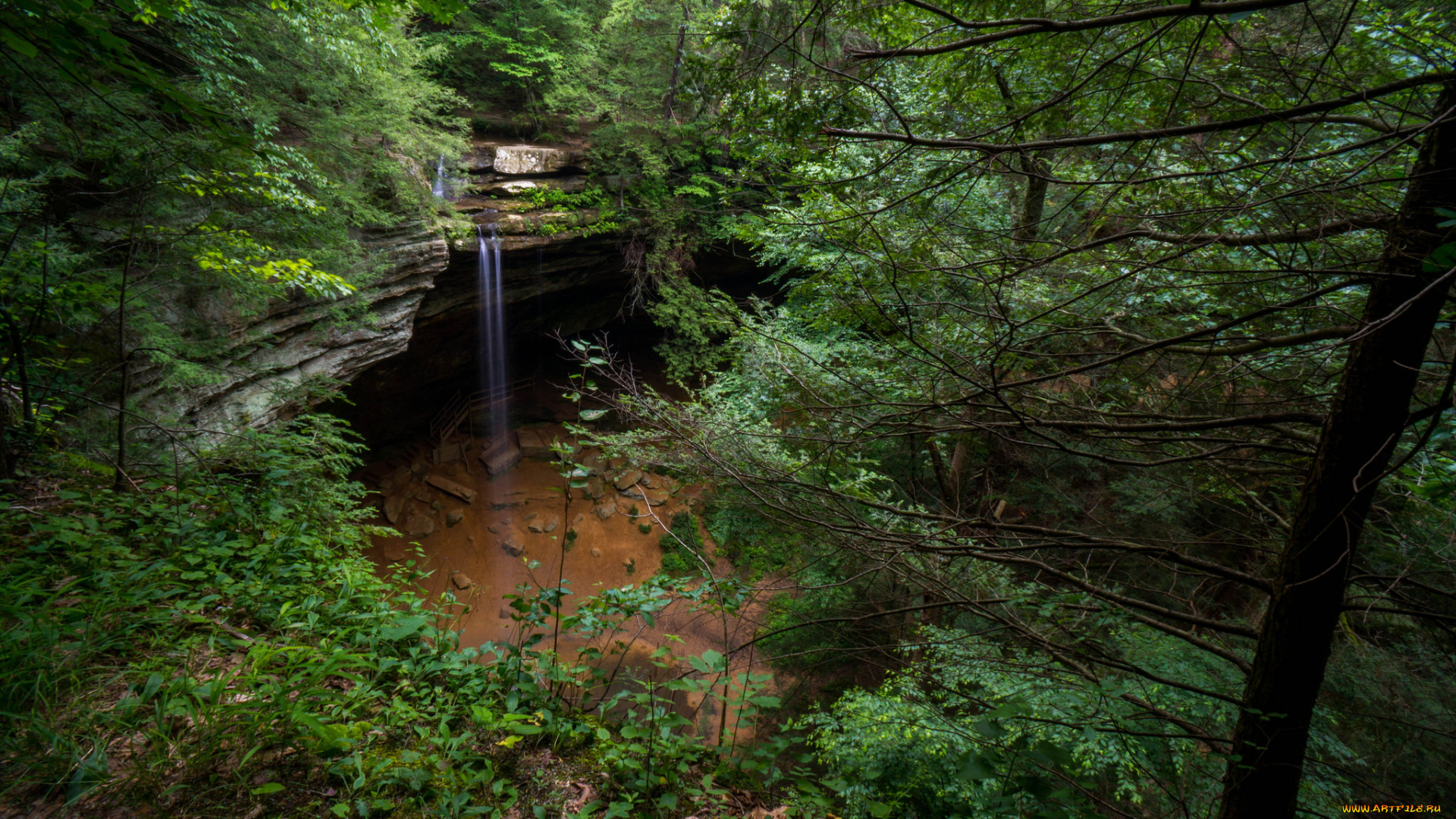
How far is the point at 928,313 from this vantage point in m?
2.58

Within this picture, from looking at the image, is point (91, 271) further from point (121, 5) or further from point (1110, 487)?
point (1110, 487)

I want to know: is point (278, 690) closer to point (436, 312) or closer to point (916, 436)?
point (916, 436)

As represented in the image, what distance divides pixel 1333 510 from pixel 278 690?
143 inches

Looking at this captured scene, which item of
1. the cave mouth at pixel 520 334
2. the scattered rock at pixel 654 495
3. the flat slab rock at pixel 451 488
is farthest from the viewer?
the scattered rock at pixel 654 495

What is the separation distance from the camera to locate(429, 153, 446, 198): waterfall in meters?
9.11

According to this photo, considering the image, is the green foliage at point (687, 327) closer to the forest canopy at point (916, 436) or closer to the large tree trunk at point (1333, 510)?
the forest canopy at point (916, 436)

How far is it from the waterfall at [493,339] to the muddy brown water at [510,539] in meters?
0.92

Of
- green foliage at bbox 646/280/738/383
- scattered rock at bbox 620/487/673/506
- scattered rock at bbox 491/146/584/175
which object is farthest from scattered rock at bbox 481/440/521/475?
scattered rock at bbox 491/146/584/175

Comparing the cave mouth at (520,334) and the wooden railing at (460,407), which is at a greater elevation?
the cave mouth at (520,334)

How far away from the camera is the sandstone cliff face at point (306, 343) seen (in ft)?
17.7

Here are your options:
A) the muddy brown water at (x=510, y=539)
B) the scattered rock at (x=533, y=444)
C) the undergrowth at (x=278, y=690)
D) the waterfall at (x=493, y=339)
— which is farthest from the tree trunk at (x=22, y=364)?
the scattered rock at (x=533, y=444)

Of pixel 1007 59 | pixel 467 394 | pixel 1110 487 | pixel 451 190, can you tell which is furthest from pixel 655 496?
pixel 1007 59

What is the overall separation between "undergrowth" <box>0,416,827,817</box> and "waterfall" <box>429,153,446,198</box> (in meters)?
7.55

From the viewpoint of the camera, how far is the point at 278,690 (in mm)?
1940
